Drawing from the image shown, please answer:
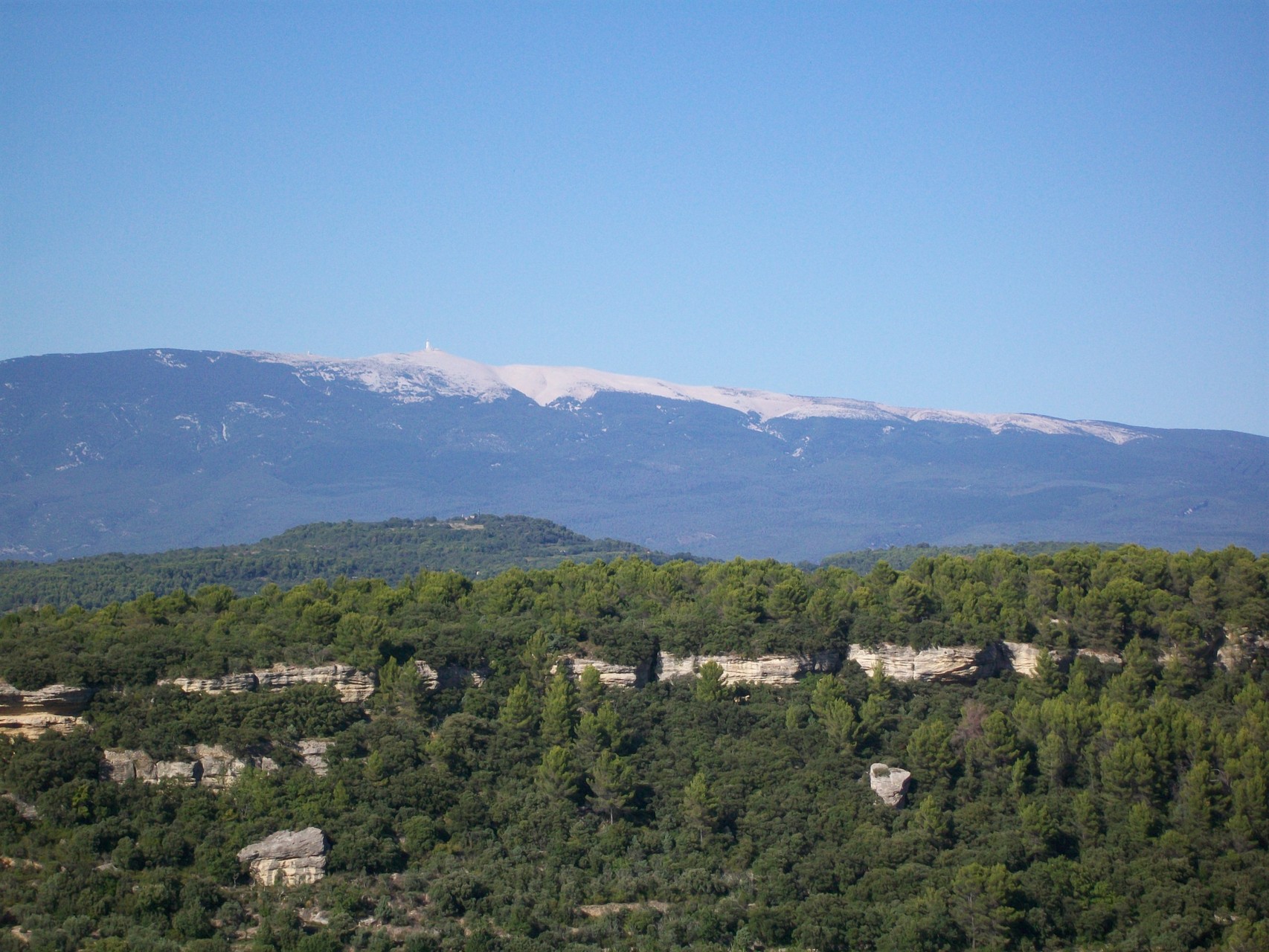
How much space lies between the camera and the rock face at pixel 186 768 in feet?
146

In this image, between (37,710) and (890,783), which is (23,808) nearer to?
(37,710)

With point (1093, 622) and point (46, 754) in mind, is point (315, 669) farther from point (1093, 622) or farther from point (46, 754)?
point (1093, 622)

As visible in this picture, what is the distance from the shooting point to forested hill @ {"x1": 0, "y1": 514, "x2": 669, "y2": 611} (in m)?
112

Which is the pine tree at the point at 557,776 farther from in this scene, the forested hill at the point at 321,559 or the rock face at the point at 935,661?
the forested hill at the point at 321,559

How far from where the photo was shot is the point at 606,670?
54.8 m

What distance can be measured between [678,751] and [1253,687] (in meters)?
20.0

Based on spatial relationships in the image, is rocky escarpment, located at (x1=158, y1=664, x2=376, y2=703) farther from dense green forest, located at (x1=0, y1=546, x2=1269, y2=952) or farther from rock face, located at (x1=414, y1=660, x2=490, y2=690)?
rock face, located at (x1=414, y1=660, x2=490, y2=690)

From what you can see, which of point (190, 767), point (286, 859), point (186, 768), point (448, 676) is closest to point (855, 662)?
point (448, 676)

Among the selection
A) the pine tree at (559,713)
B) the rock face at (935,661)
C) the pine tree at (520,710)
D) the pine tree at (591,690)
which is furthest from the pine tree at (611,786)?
the rock face at (935,661)

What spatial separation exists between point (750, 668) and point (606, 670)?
5232 mm

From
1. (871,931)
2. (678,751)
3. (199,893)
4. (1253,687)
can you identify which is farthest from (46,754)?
(1253,687)

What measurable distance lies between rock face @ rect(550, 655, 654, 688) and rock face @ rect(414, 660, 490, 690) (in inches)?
101

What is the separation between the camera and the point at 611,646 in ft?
182

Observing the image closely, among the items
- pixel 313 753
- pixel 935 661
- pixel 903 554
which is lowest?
pixel 903 554
